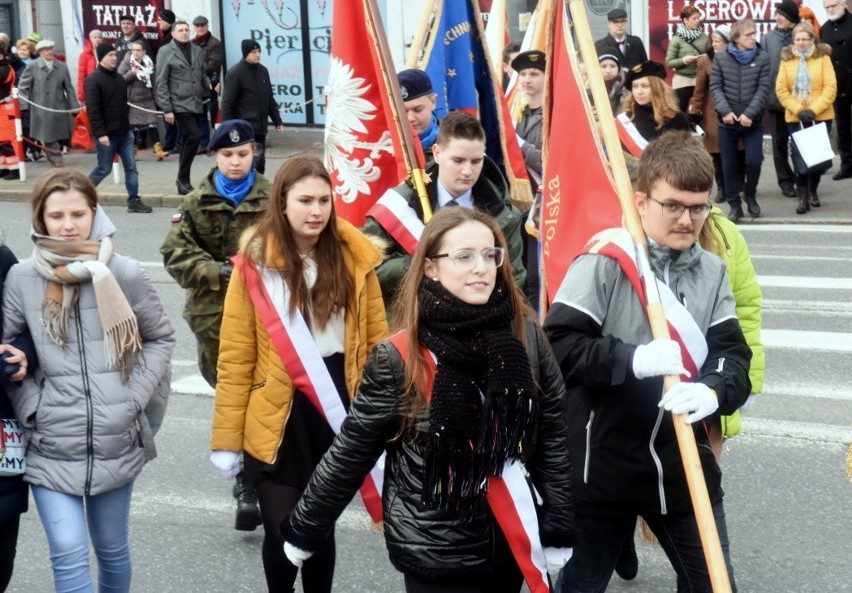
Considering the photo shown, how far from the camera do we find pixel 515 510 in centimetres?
361

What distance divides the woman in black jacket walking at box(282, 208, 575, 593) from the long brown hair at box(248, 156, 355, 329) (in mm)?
1053

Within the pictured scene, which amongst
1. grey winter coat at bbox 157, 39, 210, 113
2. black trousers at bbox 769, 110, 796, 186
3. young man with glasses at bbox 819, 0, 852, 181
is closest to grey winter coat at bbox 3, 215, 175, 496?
black trousers at bbox 769, 110, 796, 186

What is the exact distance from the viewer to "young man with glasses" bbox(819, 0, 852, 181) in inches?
609

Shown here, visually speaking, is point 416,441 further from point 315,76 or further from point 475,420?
point 315,76

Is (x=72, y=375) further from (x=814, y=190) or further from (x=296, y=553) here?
(x=814, y=190)

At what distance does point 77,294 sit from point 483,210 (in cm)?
196

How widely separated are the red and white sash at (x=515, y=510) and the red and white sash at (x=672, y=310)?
74cm

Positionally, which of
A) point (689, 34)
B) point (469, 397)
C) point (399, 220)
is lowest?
point (469, 397)

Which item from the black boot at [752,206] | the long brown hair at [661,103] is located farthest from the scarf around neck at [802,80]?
the long brown hair at [661,103]

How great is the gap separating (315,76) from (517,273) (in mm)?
16358

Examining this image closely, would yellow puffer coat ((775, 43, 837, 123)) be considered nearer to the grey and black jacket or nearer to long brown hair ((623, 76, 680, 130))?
long brown hair ((623, 76, 680, 130))

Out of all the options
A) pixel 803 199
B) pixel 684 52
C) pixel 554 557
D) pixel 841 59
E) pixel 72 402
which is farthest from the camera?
pixel 684 52

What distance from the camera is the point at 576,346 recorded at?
13.1 feet

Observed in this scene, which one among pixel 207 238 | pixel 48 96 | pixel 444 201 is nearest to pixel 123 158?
pixel 48 96
